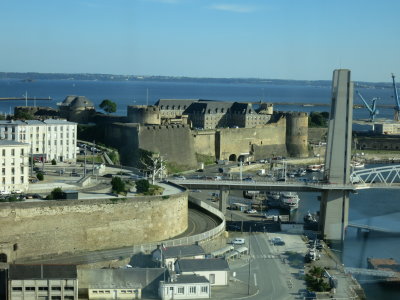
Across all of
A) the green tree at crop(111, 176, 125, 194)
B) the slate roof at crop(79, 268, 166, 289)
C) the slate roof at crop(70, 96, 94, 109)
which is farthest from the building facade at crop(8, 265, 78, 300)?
the slate roof at crop(70, 96, 94, 109)

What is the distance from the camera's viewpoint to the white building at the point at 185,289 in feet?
68.9

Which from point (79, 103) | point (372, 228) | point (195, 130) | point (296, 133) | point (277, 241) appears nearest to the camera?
point (277, 241)

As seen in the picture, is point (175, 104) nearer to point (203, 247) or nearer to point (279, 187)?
point (279, 187)

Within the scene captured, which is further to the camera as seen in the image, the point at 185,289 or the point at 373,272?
the point at 373,272

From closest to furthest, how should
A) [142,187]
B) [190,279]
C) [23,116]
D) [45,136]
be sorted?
[190,279], [142,187], [45,136], [23,116]

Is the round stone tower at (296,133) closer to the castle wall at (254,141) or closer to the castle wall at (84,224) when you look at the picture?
the castle wall at (254,141)

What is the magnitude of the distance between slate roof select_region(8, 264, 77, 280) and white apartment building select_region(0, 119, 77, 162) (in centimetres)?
1225

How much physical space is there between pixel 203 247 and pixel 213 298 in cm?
426

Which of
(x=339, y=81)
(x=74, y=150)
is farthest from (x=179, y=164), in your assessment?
(x=339, y=81)

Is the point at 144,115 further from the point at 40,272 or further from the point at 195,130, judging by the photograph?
the point at 40,272

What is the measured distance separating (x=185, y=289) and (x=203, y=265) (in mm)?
1414

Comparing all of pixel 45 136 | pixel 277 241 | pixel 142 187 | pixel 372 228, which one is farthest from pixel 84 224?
pixel 372 228

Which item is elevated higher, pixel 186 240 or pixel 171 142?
pixel 171 142

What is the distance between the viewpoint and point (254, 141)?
49844mm
